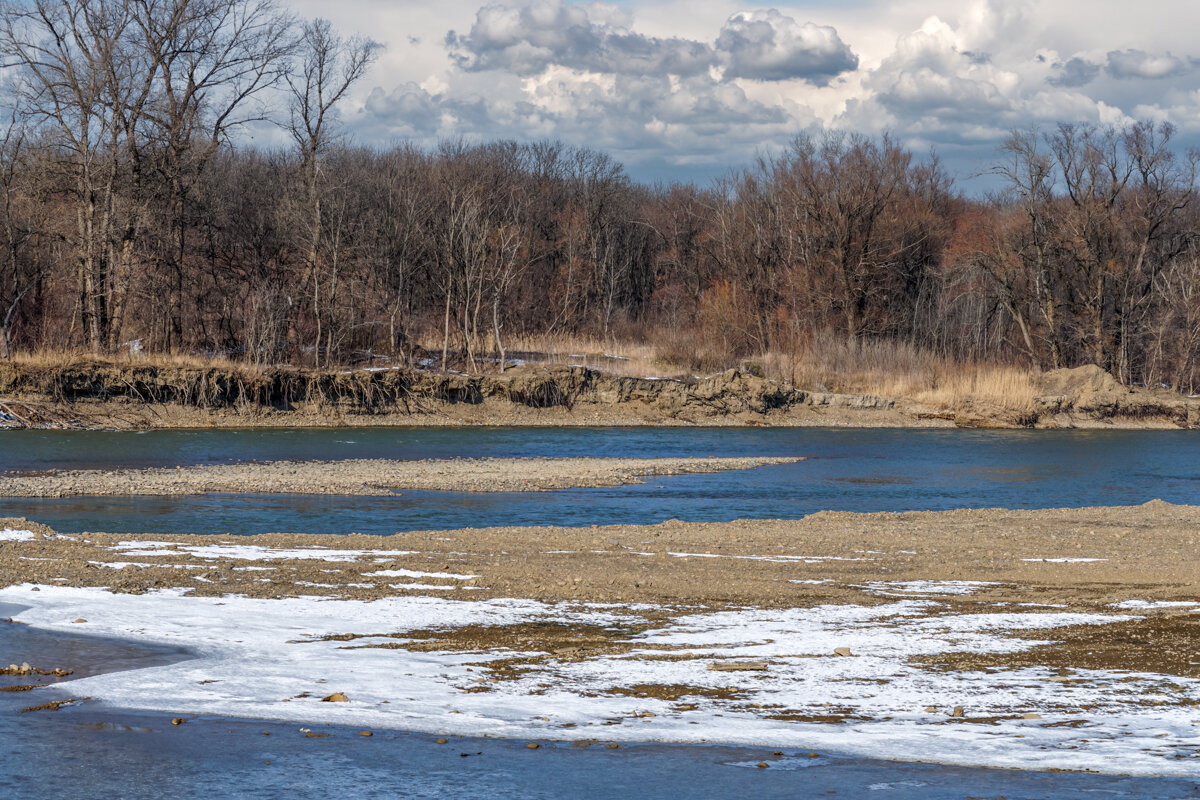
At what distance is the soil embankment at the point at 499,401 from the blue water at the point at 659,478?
219cm

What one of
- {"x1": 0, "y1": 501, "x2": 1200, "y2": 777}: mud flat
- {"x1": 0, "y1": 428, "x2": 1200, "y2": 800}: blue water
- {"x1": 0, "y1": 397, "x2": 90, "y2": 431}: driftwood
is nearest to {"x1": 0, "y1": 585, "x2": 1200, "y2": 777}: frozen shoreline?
{"x1": 0, "y1": 501, "x2": 1200, "y2": 777}: mud flat

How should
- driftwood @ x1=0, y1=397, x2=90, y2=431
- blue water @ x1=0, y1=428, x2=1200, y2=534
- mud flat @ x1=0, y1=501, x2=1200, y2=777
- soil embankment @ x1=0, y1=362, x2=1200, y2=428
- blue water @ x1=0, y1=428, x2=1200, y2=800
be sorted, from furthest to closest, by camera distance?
1. soil embankment @ x1=0, y1=362, x2=1200, y2=428
2. driftwood @ x1=0, y1=397, x2=90, y2=431
3. blue water @ x1=0, y1=428, x2=1200, y2=534
4. mud flat @ x1=0, y1=501, x2=1200, y2=777
5. blue water @ x1=0, y1=428, x2=1200, y2=800

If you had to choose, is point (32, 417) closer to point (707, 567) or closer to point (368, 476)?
point (368, 476)

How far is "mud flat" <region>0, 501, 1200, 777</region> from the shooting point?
707 centimetres

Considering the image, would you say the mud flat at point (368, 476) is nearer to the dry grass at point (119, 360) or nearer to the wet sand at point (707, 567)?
the wet sand at point (707, 567)

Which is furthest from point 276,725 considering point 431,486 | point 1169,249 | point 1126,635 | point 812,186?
point 1169,249

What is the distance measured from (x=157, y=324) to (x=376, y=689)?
43.3 metres

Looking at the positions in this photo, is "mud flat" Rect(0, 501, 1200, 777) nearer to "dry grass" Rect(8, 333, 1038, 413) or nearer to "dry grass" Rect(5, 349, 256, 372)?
"dry grass" Rect(5, 349, 256, 372)

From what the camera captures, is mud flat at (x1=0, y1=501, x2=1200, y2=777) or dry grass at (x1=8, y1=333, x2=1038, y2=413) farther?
dry grass at (x1=8, y1=333, x2=1038, y2=413)

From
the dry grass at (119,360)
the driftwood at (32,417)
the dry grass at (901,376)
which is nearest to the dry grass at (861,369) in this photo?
the dry grass at (901,376)

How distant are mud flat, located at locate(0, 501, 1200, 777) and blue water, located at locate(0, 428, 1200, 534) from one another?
3.96m

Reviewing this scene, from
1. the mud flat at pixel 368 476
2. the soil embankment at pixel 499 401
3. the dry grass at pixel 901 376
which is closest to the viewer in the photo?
the mud flat at pixel 368 476

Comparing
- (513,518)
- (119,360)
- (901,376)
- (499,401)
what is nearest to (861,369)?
(901,376)

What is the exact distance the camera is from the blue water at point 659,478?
20219 millimetres
